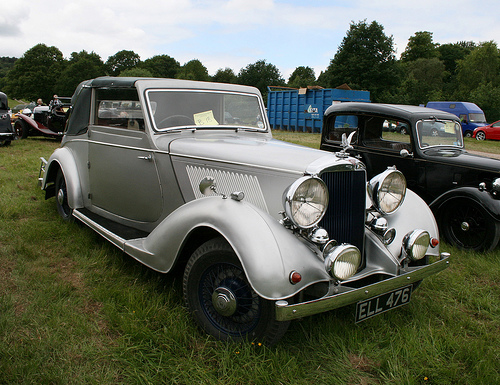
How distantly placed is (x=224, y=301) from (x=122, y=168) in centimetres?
173

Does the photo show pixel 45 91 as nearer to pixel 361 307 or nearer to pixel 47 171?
pixel 47 171

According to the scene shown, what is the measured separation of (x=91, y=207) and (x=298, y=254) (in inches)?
101

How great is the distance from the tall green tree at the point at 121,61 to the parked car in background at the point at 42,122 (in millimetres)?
50564

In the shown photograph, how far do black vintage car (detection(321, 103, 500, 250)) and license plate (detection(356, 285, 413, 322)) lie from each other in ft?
6.48

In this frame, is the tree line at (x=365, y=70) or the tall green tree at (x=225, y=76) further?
the tall green tree at (x=225, y=76)

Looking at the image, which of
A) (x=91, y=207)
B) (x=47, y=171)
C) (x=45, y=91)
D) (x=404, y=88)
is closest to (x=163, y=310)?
(x=91, y=207)

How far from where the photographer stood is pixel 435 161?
4492 mm

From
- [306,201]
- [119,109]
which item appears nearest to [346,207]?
[306,201]

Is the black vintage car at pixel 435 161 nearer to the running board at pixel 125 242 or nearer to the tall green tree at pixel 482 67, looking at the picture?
the running board at pixel 125 242

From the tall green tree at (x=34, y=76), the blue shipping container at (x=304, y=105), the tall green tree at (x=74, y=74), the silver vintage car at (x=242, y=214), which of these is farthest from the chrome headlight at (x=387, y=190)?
the tall green tree at (x=34, y=76)

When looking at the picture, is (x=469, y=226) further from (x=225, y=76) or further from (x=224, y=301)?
(x=225, y=76)

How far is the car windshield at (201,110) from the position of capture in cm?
312

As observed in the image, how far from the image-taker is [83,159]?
3.87 metres

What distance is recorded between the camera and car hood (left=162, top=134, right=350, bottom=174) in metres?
2.28
